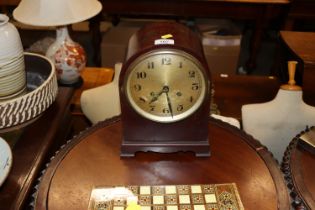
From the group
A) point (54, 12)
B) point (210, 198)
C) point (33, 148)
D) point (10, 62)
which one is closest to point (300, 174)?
point (210, 198)

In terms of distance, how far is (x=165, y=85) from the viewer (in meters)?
0.91

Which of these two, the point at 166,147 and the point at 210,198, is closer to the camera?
the point at 210,198

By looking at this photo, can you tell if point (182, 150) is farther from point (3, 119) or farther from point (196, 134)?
point (3, 119)

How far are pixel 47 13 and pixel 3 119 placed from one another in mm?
469

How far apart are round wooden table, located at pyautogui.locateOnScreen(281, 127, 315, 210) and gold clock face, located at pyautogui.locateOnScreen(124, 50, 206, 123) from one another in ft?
0.92

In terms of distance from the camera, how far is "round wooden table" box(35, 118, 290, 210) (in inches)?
33.7

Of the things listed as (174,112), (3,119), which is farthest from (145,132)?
(3,119)

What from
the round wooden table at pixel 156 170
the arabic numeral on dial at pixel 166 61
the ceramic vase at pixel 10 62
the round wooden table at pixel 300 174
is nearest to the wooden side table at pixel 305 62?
the round wooden table at pixel 300 174

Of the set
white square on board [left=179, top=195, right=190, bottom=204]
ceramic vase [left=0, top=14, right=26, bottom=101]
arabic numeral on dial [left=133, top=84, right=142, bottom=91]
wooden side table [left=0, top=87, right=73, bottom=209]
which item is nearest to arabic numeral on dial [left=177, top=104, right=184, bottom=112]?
arabic numeral on dial [left=133, top=84, right=142, bottom=91]

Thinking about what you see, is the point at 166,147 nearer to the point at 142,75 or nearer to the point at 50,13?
the point at 142,75

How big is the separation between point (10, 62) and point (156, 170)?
20.6 inches

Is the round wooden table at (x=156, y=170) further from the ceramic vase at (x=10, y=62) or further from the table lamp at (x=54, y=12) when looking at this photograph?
the table lamp at (x=54, y=12)

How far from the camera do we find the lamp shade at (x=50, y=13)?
52.2 inches

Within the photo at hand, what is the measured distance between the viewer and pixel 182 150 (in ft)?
3.26
